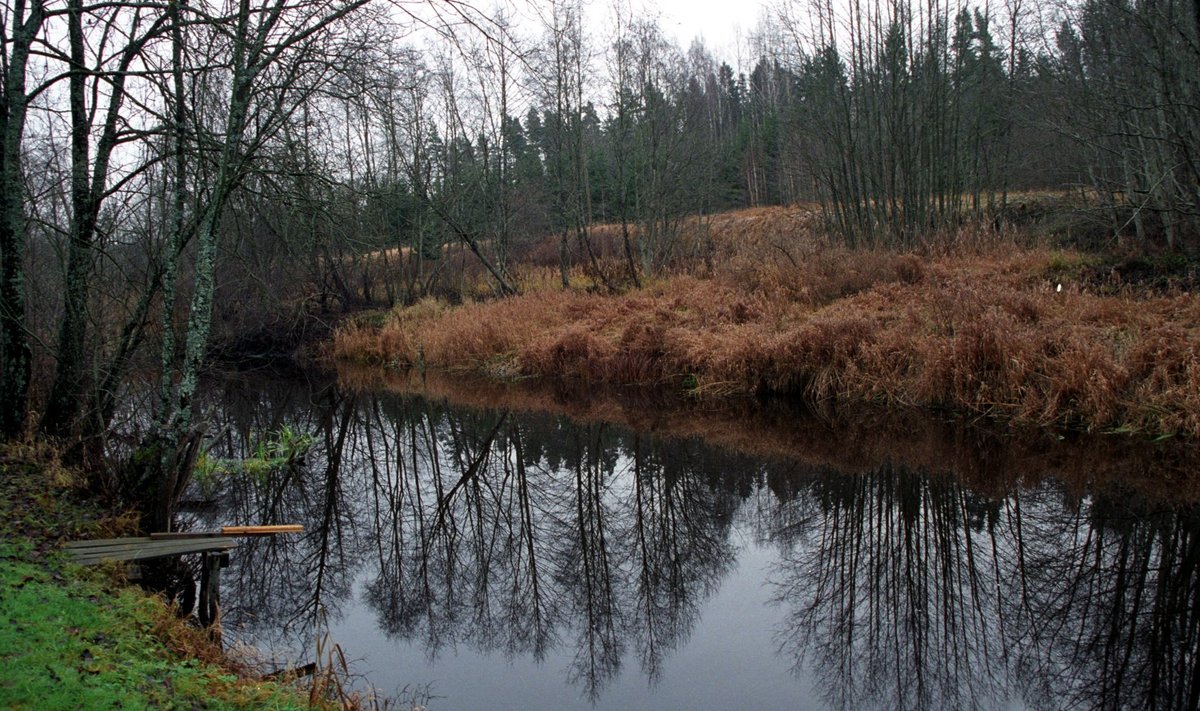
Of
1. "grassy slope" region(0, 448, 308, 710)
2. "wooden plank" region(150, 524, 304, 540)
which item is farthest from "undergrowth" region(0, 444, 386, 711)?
"wooden plank" region(150, 524, 304, 540)

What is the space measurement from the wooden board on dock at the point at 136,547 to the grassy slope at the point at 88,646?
0.17m

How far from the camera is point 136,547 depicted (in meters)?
5.82

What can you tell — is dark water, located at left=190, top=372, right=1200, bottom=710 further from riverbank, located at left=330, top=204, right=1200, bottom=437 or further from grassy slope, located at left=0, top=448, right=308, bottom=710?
grassy slope, located at left=0, top=448, right=308, bottom=710

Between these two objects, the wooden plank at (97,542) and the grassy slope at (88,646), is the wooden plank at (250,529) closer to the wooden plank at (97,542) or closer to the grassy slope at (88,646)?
the wooden plank at (97,542)

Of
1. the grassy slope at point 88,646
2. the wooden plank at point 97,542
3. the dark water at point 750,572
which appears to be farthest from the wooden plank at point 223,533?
the grassy slope at point 88,646

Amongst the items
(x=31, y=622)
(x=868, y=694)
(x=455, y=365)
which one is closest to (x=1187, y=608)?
(x=868, y=694)

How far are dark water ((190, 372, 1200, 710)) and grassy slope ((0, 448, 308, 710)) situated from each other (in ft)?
3.30

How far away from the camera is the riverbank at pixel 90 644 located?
353 centimetres

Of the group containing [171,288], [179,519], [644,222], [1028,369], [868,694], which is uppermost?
[644,222]

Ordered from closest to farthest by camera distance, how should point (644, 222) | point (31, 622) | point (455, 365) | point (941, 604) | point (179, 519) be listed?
point (31, 622), point (941, 604), point (179, 519), point (455, 365), point (644, 222)

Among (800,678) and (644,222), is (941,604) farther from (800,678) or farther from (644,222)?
(644,222)

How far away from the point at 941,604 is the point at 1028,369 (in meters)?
5.61

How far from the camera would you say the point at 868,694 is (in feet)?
15.5

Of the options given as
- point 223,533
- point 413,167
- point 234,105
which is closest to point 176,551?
point 223,533
